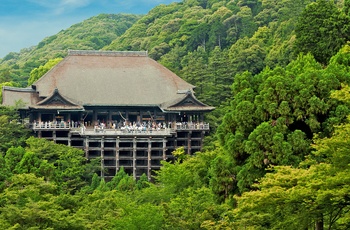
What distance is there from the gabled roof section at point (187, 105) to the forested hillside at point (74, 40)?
48507 mm

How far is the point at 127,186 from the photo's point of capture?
138ft

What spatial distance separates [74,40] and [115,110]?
81.4 metres

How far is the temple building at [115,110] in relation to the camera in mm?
52344

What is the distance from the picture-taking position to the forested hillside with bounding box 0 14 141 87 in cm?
11042

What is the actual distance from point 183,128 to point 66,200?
24.1 m

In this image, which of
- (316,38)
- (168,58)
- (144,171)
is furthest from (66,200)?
(168,58)

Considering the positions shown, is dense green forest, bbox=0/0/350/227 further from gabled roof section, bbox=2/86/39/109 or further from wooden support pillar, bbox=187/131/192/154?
wooden support pillar, bbox=187/131/192/154

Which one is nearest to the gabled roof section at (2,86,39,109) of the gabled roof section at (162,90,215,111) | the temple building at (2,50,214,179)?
the temple building at (2,50,214,179)

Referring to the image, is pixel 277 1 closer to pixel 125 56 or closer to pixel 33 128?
pixel 125 56

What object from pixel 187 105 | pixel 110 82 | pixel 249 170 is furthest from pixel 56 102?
pixel 249 170

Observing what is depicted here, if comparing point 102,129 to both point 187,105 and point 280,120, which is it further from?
point 280,120

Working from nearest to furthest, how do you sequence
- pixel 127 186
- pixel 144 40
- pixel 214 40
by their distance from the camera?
pixel 127 186
pixel 214 40
pixel 144 40

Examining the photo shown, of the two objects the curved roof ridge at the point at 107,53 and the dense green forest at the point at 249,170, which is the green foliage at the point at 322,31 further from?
the curved roof ridge at the point at 107,53

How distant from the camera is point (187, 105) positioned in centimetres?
5444
